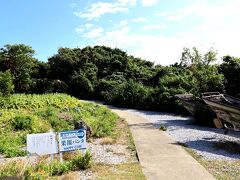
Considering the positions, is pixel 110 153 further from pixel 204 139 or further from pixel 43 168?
pixel 204 139

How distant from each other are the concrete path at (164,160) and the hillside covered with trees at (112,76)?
6945mm

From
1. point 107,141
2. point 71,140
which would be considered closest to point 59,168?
point 71,140

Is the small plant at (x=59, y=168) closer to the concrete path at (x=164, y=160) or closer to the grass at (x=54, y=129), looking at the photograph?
the grass at (x=54, y=129)

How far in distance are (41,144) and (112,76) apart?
2814 cm

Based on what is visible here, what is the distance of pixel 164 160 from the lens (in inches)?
378

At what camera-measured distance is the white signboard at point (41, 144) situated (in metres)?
8.58

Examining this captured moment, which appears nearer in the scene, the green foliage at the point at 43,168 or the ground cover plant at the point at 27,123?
the green foliage at the point at 43,168

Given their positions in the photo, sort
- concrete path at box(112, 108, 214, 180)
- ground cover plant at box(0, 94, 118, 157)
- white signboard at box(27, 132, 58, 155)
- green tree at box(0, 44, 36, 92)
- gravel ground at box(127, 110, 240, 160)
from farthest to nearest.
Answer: green tree at box(0, 44, 36, 92) < ground cover plant at box(0, 94, 118, 157) < gravel ground at box(127, 110, 240, 160) < white signboard at box(27, 132, 58, 155) < concrete path at box(112, 108, 214, 180)

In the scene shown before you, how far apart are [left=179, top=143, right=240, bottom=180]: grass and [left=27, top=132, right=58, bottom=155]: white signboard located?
12.6ft

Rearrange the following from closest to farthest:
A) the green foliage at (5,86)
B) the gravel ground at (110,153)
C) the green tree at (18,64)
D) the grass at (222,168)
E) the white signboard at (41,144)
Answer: the grass at (222,168) → the white signboard at (41,144) → the gravel ground at (110,153) → the green foliage at (5,86) → the green tree at (18,64)

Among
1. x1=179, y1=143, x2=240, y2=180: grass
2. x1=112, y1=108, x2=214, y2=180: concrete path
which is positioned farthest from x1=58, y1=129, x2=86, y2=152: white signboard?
x1=179, y1=143, x2=240, y2=180: grass

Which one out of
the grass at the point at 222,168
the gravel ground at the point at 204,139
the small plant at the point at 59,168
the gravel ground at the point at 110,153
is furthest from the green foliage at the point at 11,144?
the gravel ground at the point at 204,139

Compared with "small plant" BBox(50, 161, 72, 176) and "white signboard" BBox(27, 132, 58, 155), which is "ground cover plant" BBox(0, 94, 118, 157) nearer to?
"white signboard" BBox(27, 132, 58, 155)

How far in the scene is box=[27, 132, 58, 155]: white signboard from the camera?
8.58m
